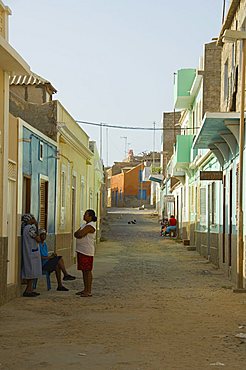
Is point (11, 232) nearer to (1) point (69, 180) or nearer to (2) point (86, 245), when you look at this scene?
(2) point (86, 245)

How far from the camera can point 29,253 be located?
13844 millimetres

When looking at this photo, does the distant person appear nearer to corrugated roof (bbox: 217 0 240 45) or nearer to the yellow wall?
the yellow wall

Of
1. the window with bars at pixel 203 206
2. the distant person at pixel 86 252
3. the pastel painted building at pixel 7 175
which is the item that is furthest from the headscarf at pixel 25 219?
the window with bars at pixel 203 206

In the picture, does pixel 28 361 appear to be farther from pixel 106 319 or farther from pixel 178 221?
pixel 178 221

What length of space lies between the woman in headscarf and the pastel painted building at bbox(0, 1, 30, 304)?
28 centimetres

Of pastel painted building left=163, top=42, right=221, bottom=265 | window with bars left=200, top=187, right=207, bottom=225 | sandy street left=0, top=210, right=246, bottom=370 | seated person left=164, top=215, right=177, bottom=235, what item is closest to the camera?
sandy street left=0, top=210, right=246, bottom=370

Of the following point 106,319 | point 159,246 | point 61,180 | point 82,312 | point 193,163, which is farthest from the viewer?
point 159,246

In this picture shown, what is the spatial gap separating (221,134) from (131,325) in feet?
27.3

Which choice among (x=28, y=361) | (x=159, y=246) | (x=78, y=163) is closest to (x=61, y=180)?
(x=78, y=163)

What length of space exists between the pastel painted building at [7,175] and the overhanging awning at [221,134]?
4.75 m

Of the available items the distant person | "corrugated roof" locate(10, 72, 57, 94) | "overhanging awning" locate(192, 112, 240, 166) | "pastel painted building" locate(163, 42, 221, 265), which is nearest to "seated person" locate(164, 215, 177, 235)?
"pastel painted building" locate(163, 42, 221, 265)

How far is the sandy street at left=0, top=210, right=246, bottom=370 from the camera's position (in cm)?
790

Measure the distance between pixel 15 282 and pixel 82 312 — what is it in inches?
78.8

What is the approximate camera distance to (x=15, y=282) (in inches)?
530
